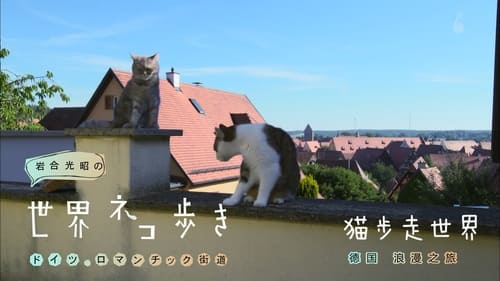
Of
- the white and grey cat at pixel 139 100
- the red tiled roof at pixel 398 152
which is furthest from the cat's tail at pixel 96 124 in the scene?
the red tiled roof at pixel 398 152

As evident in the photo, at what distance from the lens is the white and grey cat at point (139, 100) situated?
2938 mm

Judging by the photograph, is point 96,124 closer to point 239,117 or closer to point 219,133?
point 219,133

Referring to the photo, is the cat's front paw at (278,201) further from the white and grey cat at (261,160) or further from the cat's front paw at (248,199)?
the cat's front paw at (248,199)

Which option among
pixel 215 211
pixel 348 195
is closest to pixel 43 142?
pixel 215 211

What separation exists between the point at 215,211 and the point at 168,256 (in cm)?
51

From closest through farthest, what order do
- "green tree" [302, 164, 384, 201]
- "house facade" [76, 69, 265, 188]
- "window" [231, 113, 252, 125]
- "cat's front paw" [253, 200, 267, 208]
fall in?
"cat's front paw" [253, 200, 267, 208]
"house facade" [76, 69, 265, 188]
"window" [231, 113, 252, 125]
"green tree" [302, 164, 384, 201]

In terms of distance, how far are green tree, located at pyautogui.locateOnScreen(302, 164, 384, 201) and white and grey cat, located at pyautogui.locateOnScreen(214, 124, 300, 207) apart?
76.5ft

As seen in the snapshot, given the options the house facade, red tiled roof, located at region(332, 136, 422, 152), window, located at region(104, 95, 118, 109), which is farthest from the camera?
red tiled roof, located at region(332, 136, 422, 152)

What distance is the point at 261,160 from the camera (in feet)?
8.10

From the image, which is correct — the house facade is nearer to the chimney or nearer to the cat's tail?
the chimney

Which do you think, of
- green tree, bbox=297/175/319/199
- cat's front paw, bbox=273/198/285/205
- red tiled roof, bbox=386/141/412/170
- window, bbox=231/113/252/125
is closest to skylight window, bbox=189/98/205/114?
window, bbox=231/113/252/125

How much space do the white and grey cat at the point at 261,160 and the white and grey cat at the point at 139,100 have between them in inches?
25.5

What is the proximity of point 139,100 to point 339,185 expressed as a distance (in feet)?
79.6

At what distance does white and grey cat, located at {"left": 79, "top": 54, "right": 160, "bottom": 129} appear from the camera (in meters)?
2.94
